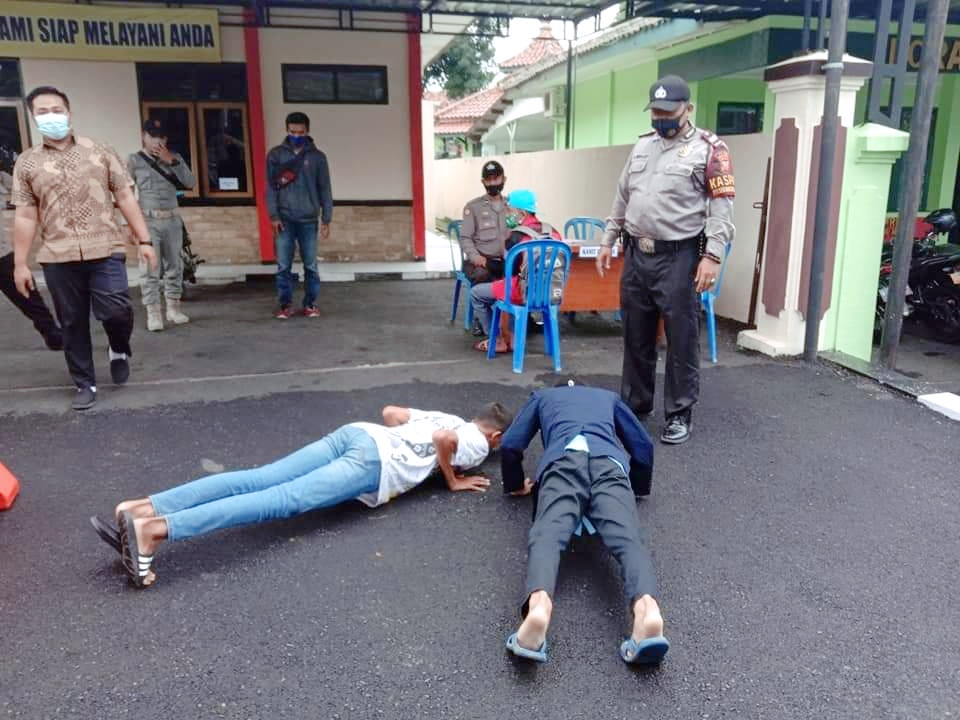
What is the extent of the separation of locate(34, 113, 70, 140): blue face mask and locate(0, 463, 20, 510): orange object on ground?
1.84m

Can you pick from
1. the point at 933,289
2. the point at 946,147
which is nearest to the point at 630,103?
the point at 946,147

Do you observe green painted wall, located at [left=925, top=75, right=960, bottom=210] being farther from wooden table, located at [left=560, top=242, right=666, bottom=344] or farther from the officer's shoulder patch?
the officer's shoulder patch

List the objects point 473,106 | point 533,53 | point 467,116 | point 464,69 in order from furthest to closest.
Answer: point 464,69, point 473,106, point 467,116, point 533,53

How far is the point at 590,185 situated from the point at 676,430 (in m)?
6.76

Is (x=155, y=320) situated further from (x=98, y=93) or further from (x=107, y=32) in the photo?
(x=107, y=32)

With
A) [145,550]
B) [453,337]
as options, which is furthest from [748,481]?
[453,337]

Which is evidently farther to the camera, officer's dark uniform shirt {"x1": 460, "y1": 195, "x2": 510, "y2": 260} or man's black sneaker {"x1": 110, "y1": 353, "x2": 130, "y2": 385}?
officer's dark uniform shirt {"x1": 460, "y1": 195, "x2": 510, "y2": 260}

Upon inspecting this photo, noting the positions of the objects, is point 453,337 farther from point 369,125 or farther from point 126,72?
point 126,72

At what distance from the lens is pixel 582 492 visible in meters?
2.79

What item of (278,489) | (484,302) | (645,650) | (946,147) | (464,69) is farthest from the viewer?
(464,69)

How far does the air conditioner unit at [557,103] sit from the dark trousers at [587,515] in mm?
13886

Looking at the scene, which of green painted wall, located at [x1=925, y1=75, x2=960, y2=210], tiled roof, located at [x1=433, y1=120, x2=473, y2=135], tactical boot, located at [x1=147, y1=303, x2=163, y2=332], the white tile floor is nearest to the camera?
tactical boot, located at [x1=147, y1=303, x2=163, y2=332]

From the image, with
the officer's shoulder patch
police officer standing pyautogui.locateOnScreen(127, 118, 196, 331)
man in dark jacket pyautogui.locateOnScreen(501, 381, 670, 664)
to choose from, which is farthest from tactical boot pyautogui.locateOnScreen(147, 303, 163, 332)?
the officer's shoulder patch

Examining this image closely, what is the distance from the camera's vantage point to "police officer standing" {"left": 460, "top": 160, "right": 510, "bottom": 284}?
6.04 metres
